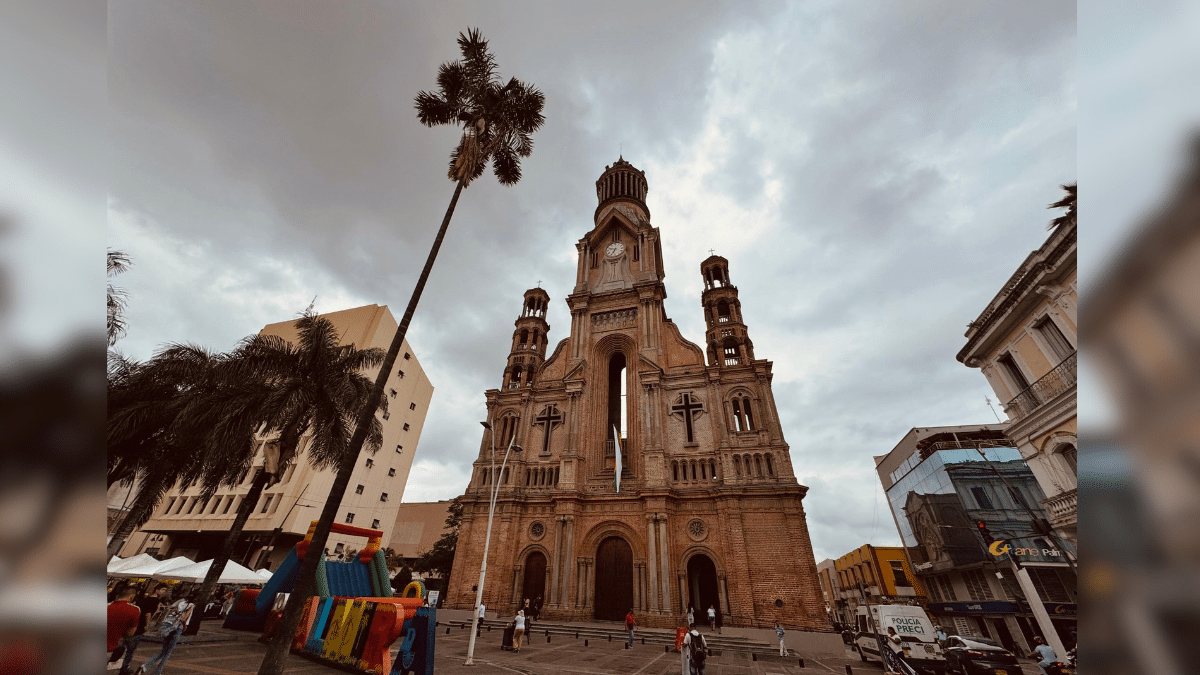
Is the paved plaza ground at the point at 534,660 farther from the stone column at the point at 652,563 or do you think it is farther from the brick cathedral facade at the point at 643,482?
the brick cathedral facade at the point at 643,482

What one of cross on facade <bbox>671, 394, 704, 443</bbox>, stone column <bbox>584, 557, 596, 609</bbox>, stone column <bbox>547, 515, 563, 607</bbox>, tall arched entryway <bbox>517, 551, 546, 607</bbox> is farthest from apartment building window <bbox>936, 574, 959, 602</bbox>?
tall arched entryway <bbox>517, 551, 546, 607</bbox>

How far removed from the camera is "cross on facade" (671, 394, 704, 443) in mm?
31188

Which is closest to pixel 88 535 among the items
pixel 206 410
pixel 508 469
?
pixel 206 410

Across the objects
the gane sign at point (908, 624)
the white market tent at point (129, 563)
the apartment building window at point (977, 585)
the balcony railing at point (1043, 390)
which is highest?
the balcony railing at point (1043, 390)

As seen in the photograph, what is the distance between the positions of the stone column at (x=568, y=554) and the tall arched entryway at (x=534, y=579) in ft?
4.97

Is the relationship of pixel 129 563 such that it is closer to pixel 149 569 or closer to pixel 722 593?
pixel 149 569

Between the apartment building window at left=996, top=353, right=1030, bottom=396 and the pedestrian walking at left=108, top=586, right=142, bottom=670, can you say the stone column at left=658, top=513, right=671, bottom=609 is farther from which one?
the pedestrian walking at left=108, top=586, right=142, bottom=670

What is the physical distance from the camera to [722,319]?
1409 inches

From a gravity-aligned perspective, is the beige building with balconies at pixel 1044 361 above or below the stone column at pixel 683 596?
above

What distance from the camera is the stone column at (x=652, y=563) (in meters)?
25.4

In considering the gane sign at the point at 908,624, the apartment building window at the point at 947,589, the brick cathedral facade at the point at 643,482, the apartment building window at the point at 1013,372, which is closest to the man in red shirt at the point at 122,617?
the brick cathedral facade at the point at 643,482

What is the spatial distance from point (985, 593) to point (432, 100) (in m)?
47.1

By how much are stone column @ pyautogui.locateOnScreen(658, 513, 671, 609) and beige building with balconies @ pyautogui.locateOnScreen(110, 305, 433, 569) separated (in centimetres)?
2315

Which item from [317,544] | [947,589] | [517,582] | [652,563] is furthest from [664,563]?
[947,589]
